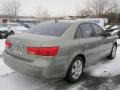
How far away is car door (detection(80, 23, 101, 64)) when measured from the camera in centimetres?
427

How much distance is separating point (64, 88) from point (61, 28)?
1464mm

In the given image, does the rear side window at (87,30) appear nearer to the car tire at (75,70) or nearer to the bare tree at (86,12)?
the car tire at (75,70)

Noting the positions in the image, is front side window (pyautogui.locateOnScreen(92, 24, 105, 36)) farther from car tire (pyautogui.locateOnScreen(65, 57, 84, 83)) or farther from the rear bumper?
the rear bumper

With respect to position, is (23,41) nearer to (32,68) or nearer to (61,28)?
(32,68)

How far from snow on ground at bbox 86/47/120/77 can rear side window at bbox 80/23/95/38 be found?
113cm

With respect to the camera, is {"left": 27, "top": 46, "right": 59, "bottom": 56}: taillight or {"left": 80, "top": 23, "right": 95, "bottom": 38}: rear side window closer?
{"left": 27, "top": 46, "right": 59, "bottom": 56}: taillight

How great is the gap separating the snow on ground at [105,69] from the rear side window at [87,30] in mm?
1133

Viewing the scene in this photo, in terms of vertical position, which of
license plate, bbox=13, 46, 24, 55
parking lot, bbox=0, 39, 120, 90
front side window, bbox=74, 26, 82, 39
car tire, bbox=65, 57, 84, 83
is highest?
front side window, bbox=74, 26, 82, 39

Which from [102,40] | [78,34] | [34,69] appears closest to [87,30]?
[78,34]

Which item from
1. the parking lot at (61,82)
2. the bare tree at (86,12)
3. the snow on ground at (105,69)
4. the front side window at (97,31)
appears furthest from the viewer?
the bare tree at (86,12)

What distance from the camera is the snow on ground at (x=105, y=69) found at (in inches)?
189

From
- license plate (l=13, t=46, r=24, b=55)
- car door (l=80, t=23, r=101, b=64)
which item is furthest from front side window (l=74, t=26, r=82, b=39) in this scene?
license plate (l=13, t=46, r=24, b=55)

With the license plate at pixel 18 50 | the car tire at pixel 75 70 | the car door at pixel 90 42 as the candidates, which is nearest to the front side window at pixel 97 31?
the car door at pixel 90 42

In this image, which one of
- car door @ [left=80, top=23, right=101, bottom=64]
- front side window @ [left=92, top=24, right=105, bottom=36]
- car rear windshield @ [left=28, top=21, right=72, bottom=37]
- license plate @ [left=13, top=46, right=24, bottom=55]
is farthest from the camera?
front side window @ [left=92, top=24, right=105, bottom=36]
